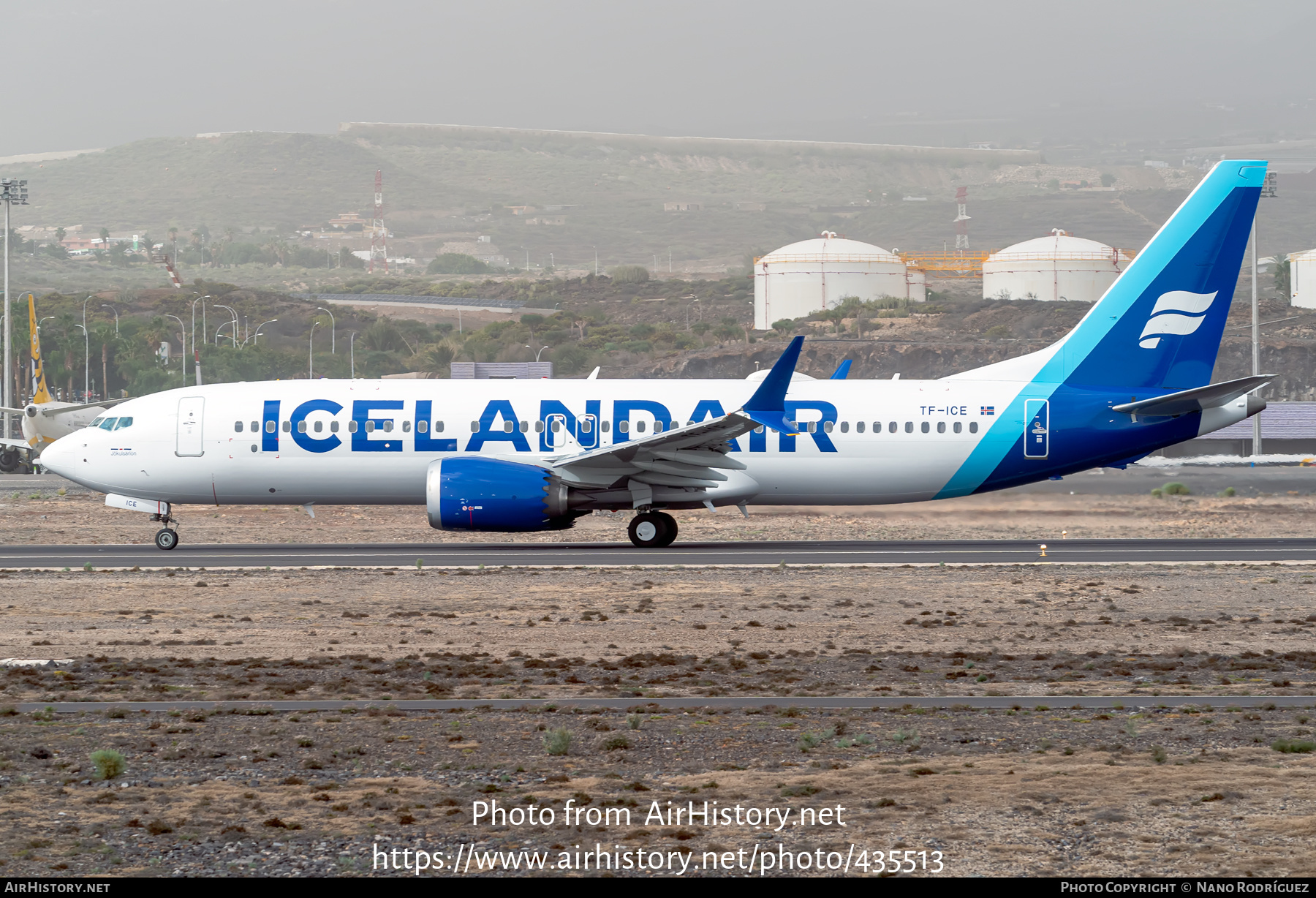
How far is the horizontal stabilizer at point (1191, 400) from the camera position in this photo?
31938mm

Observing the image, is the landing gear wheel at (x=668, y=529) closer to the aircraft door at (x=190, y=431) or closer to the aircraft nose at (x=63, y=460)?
the aircraft door at (x=190, y=431)

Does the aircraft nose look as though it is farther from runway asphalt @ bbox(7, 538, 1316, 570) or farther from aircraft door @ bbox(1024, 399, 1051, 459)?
aircraft door @ bbox(1024, 399, 1051, 459)

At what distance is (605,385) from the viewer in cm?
3488

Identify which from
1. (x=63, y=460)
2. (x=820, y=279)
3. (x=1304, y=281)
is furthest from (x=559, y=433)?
(x=1304, y=281)

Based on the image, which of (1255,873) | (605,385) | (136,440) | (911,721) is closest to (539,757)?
(911,721)

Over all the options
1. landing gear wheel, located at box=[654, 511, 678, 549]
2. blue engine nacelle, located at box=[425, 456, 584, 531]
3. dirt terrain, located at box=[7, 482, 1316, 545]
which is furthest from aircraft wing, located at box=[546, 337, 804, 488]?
dirt terrain, located at box=[7, 482, 1316, 545]

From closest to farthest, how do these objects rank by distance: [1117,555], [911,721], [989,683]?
[911,721] → [989,683] → [1117,555]

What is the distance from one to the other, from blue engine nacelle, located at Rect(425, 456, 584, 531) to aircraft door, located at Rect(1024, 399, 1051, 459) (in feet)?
38.0

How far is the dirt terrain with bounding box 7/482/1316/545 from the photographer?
37.6 metres

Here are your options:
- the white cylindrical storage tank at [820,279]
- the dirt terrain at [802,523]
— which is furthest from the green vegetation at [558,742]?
the white cylindrical storage tank at [820,279]

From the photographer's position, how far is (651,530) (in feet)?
112

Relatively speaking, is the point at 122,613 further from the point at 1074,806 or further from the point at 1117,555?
the point at 1117,555

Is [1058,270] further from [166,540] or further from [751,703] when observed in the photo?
[751,703]
